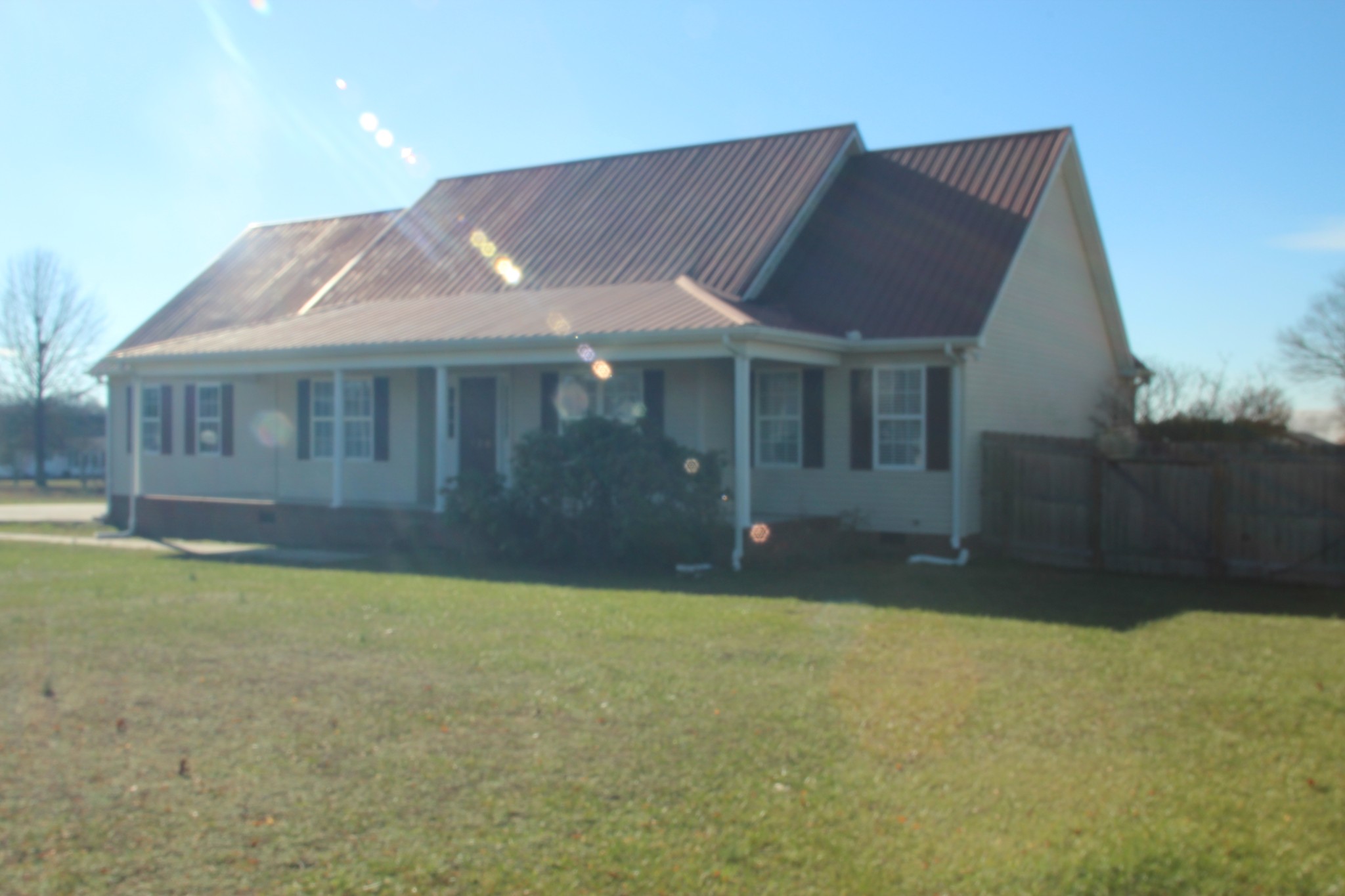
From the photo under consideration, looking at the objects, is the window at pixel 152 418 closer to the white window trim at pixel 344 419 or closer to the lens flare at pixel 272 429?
the lens flare at pixel 272 429

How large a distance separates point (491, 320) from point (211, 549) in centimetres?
546

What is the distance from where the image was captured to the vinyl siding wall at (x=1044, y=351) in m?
15.8

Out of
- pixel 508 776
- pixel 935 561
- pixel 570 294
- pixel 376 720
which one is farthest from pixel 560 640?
pixel 570 294

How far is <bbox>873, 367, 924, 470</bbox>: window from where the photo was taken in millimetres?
15477

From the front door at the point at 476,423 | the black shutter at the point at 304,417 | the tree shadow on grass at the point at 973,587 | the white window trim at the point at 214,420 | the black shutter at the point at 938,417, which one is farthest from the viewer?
the white window trim at the point at 214,420

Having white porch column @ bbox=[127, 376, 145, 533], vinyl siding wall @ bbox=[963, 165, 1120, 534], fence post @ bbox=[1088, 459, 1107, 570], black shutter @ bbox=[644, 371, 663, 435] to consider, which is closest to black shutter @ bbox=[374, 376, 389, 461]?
white porch column @ bbox=[127, 376, 145, 533]

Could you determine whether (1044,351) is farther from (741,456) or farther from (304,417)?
(304,417)

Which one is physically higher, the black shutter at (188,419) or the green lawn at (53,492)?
the black shutter at (188,419)

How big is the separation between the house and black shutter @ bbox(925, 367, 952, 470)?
1.0 inches

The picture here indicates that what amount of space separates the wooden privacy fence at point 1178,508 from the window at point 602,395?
5.34 m

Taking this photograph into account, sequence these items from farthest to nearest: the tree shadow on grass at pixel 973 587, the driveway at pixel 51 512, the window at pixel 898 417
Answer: the driveway at pixel 51 512
the window at pixel 898 417
the tree shadow on grass at pixel 973 587

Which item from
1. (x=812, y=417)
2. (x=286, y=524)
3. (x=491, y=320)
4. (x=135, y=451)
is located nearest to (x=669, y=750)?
(x=812, y=417)

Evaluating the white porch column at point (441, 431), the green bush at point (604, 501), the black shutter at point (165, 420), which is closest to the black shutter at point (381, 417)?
the white porch column at point (441, 431)

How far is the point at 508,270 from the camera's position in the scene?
19.8 meters
